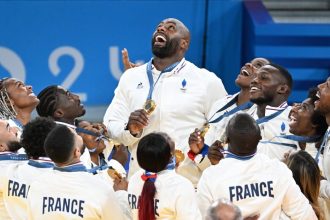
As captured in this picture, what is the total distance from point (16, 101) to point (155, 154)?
2.00 m

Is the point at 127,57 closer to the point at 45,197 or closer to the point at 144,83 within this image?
the point at 144,83

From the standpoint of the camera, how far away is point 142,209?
593 cm

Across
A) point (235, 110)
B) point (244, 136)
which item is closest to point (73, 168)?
point (244, 136)

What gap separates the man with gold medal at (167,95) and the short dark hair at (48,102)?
44cm

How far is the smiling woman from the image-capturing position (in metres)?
7.61

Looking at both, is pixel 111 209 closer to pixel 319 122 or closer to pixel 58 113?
pixel 58 113

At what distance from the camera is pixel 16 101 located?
7699mm

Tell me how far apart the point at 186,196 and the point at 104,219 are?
1.55 feet

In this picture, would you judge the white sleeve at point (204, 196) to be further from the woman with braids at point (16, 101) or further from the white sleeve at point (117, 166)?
the woman with braids at point (16, 101)

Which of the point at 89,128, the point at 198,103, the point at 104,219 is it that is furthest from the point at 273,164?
the point at 89,128

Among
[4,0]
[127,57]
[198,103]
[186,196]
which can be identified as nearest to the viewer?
[186,196]

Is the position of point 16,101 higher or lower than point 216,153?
higher

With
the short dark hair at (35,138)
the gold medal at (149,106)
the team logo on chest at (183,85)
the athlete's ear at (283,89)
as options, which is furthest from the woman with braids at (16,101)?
the athlete's ear at (283,89)

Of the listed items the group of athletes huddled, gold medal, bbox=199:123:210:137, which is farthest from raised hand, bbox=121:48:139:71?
gold medal, bbox=199:123:210:137
